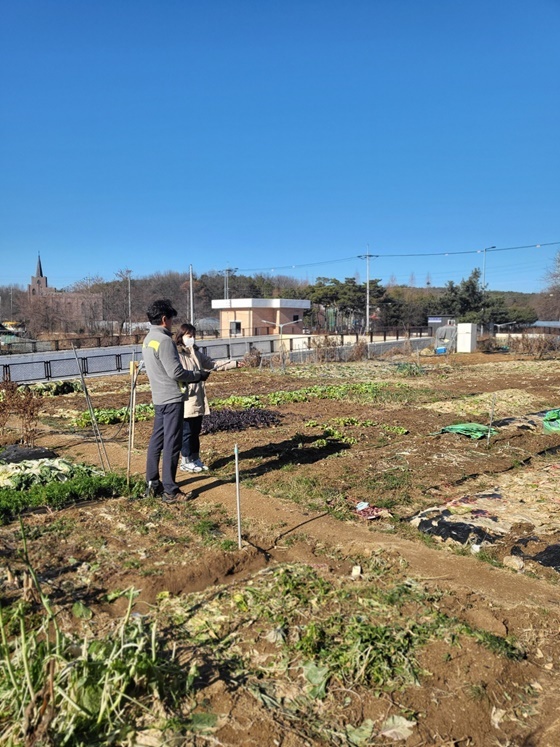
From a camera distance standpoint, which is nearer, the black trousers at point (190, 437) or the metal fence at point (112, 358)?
the black trousers at point (190, 437)

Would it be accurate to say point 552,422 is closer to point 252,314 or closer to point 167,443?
point 167,443

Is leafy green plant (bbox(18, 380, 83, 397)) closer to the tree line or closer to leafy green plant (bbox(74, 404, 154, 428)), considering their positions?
leafy green plant (bbox(74, 404, 154, 428))

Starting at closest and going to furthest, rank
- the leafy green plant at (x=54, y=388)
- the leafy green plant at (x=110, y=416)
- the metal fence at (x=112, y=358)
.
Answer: the leafy green plant at (x=110, y=416) → the leafy green plant at (x=54, y=388) → the metal fence at (x=112, y=358)

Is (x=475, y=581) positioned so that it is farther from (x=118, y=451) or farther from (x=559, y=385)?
(x=559, y=385)

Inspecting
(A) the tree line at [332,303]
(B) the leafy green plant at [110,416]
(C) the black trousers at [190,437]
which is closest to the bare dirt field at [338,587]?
(C) the black trousers at [190,437]

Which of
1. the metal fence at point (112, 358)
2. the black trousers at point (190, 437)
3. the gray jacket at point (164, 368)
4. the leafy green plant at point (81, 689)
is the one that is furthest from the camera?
the metal fence at point (112, 358)

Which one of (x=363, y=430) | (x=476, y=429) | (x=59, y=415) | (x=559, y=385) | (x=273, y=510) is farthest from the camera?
(x=559, y=385)

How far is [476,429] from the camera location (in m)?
9.12

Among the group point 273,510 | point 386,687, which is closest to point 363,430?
point 273,510

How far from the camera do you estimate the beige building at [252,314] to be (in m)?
46.3

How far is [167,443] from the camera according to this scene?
A: 5.77m

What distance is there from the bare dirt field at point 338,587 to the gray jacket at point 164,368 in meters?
1.07

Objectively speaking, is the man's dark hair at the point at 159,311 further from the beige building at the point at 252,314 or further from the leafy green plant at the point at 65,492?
the beige building at the point at 252,314

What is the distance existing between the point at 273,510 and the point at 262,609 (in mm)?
2015
